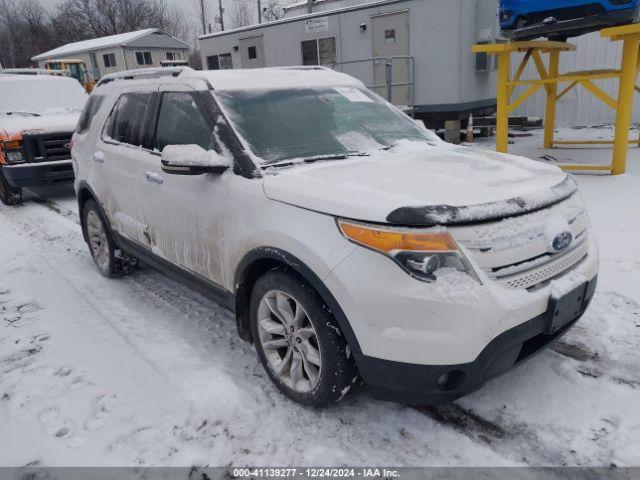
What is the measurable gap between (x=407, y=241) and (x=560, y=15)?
657 centimetres

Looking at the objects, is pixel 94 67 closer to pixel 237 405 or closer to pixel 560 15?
pixel 560 15

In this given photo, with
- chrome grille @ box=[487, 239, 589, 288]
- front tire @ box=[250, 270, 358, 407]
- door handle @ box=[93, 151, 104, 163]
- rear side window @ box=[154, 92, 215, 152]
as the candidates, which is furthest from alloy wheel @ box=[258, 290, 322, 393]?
door handle @ box=[93, 151, 104, 163]

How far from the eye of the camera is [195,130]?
3.32 metres

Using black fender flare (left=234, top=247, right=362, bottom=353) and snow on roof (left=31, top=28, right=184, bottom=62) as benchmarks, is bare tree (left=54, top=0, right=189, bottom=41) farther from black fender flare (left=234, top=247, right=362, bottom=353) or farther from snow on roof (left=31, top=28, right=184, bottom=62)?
black fender flare (left=234, top=247, right=362, bottom=353)

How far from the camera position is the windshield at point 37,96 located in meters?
9.21

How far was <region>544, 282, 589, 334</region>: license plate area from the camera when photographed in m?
2.34

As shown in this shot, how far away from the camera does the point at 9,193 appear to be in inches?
328

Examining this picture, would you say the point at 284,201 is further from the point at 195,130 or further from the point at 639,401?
the point at 639,401

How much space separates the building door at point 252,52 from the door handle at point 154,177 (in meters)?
11.3

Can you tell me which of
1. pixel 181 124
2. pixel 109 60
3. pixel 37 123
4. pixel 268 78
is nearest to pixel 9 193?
pixel 37 123

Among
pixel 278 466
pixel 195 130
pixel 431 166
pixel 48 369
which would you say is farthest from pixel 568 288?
pixel 48 369

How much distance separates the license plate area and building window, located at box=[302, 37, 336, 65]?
11.2 m

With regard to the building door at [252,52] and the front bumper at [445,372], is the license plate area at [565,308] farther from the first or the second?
the building door at [252,52]

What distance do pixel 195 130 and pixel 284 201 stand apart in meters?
1.13
